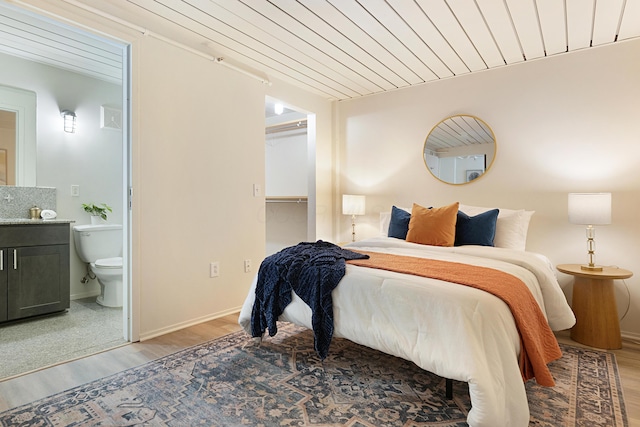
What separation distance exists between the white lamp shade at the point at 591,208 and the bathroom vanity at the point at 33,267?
13.8ft

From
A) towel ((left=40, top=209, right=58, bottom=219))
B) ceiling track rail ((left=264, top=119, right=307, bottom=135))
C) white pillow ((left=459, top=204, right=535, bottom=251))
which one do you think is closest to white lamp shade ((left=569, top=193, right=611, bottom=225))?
white pillow ((left=459, top=204, right=535, bottom=251))

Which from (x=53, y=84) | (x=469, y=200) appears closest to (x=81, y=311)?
(x=53, y=84)

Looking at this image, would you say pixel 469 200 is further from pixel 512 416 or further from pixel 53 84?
pixel 53 84

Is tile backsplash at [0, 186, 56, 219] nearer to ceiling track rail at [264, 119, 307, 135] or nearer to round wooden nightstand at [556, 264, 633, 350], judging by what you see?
ceiling track rail at [264, 119, 307, 135]

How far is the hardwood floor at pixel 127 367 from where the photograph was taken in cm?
181

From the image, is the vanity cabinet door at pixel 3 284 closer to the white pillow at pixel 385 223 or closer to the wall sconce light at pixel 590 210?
the white pillow at pixel 385 223

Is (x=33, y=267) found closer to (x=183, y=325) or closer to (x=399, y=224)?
(x=183, y=325)

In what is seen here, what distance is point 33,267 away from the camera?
298 cm

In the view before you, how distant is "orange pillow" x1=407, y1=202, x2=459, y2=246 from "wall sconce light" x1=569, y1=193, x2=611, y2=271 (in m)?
0.83

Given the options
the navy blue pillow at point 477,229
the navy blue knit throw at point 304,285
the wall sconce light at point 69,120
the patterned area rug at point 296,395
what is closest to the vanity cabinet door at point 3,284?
the wall sconce light at point 69,120

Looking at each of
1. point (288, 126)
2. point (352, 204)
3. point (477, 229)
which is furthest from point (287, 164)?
point (477, 229)

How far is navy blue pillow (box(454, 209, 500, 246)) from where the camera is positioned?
288 centimetres

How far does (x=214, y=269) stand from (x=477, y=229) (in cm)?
227

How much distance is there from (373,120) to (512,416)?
3340mm
